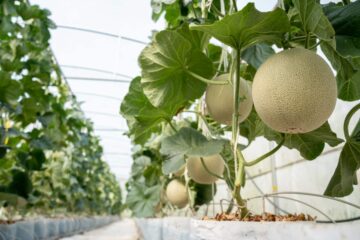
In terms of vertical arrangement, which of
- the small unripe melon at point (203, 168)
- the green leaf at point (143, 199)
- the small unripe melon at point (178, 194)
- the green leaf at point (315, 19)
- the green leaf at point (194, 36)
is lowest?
the green leaf at point (143, 199)

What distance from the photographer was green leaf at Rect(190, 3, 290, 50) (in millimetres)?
768

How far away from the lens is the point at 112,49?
6406 mm

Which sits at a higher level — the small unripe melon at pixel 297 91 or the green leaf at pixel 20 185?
the small unripe melon at pixel 297 91

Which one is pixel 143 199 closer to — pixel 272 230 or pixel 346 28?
pixel 272 230

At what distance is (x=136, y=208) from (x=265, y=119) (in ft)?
8.91

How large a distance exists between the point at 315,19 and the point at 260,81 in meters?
0.17

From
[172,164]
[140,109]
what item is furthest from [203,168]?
[140,109]

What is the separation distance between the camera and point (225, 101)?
1026 millimetres

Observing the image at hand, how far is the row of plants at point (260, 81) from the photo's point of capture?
29.1 inches

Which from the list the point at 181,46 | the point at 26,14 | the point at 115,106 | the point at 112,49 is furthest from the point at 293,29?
the point at 115,106

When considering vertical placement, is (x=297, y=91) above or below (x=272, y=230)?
above

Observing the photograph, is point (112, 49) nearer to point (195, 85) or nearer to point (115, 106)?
point (115, 106)

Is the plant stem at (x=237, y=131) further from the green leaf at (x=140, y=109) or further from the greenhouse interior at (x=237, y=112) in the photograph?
the green leaf at (x=140, y=109)

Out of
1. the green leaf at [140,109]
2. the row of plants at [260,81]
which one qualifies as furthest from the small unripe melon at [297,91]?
the green leaf at [140,109]
